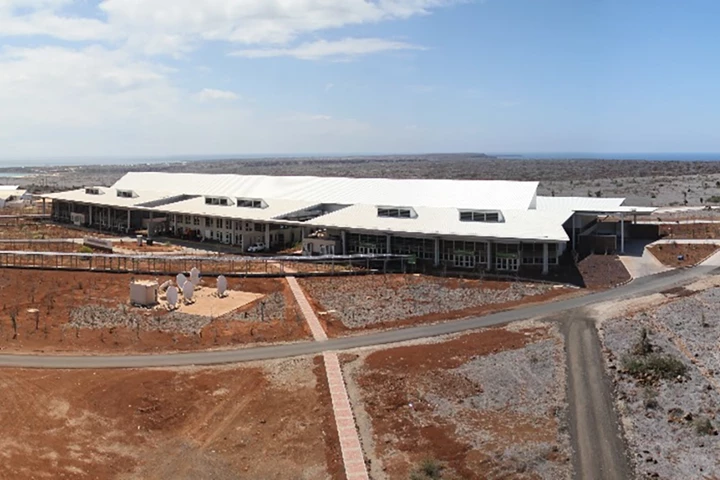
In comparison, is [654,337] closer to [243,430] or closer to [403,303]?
[403,303]

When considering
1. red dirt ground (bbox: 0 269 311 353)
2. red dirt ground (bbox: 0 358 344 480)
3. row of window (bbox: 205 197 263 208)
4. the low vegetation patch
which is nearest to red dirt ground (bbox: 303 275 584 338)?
red dirt ground (bbox: 0 269 311 353)

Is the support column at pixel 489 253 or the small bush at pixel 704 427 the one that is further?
the support column at pixel 489 253

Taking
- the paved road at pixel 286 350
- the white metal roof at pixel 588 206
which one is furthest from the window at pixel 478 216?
the paved road at pixel 286 350

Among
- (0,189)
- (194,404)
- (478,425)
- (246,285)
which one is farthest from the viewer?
(0,189)

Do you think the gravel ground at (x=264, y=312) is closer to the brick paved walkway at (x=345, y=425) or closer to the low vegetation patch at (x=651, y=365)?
the brick paved walkway at (x=345, y=425)

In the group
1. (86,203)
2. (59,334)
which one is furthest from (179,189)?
(59,334)

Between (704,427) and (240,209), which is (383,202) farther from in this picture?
(704,427)

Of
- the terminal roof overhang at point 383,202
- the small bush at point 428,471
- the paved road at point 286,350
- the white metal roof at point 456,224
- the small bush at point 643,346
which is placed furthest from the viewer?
the terminal roof overhang at point 383,202
